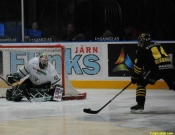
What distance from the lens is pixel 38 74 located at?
34.7 ft

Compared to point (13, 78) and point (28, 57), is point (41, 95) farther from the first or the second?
point (28, 57)

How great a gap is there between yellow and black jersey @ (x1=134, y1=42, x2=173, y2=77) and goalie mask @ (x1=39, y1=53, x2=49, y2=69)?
2260 mm

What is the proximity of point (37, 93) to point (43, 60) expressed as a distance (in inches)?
21.9

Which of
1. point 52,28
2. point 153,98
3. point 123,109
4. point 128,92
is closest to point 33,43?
point 52,28

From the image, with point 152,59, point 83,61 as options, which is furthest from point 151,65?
point 83,61

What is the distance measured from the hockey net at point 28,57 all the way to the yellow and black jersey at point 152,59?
7.60ft

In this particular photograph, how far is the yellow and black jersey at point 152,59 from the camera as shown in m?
8.55

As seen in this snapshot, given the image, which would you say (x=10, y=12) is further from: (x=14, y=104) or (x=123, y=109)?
(x=123, y=109)

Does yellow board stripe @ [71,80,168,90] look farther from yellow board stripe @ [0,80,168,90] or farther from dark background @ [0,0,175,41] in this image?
dark background @ [0,0,175,41]

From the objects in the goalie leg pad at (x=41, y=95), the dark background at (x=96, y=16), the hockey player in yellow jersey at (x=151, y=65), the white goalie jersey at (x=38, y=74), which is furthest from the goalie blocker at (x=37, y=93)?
the dark background at (x=96, y=16)

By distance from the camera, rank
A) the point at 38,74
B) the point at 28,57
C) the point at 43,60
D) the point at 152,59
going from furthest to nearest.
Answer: the point at 28,57 → the point at 38,74 → the point at 43,60 → the point at 152,59

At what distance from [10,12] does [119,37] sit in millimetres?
2471

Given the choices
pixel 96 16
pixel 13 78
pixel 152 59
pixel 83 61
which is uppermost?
pixel 96 16

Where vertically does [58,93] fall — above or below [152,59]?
below
